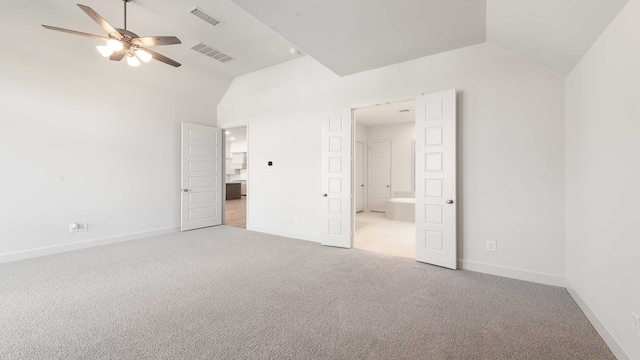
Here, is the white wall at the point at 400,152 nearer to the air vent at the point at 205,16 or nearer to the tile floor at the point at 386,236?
the tile floor at the point at 386,236

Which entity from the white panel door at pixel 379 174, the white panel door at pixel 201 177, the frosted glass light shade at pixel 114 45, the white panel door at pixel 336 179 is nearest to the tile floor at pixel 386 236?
the white panel door at pixel 336 179

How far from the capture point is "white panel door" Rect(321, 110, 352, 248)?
395cm

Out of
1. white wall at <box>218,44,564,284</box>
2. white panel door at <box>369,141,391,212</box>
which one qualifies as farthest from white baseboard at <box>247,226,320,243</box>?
white panel door at <box>369,141,391,212</box>

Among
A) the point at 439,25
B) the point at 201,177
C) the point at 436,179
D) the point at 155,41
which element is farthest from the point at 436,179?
the point at 201,177

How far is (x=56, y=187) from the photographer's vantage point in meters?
3.71

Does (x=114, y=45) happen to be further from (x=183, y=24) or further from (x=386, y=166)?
(x=386, y=166)

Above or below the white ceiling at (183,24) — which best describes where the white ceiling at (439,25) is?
below

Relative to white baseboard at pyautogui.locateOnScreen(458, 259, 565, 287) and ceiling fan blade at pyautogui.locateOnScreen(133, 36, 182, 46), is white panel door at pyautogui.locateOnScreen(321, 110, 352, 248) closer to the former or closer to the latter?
white baseboard at pyautogui.locateOnScreen(458, 259, 565, 287)

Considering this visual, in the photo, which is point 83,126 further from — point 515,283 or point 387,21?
→ point 515,283

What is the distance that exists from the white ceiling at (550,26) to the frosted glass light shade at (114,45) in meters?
3.81

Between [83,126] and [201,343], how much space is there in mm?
4252

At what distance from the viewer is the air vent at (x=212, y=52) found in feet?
12.9

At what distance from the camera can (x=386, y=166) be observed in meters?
8.06

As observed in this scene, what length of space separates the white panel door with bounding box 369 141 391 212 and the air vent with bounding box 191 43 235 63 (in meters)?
5.23
